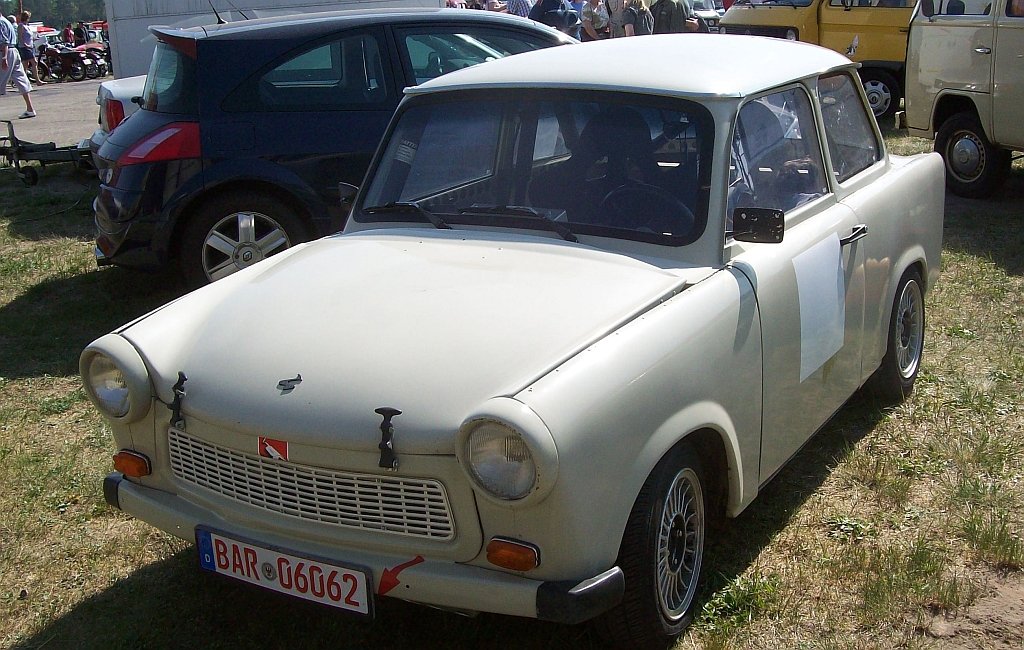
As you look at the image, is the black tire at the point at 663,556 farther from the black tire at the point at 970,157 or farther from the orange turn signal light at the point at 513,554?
the black tire at the point at 970,157

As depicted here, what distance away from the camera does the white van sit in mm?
8445

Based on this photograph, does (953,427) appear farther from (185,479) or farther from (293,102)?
(293,102)

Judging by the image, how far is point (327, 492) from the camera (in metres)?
2.87

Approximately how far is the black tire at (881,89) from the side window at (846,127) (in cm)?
885

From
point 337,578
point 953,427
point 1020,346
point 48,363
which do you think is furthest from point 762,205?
point 48,363

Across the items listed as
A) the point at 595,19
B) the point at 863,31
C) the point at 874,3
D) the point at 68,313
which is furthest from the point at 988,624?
the point at 595,19

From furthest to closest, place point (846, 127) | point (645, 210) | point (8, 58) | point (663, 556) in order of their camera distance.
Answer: point (8, 58)
point (846, 127)
point (645, 210)
point (663, 556)

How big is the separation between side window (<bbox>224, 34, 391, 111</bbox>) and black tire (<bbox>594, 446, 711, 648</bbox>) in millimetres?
4146

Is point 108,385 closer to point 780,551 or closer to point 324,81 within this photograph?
point 780,551

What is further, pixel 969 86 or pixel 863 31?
pixel 863 31

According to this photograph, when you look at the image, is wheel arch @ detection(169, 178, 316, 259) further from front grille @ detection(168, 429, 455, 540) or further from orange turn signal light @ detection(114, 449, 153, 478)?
front grille @ detection(168, 429, 455, 540)

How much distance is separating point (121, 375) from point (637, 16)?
1078 cm

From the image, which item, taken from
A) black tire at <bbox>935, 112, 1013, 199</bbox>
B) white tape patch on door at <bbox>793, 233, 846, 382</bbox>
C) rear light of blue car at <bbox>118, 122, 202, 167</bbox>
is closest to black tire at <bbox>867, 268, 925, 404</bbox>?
white tape patch on door at <bbox>793, 233, 846, 382</bbox>

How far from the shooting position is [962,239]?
7.86 m
